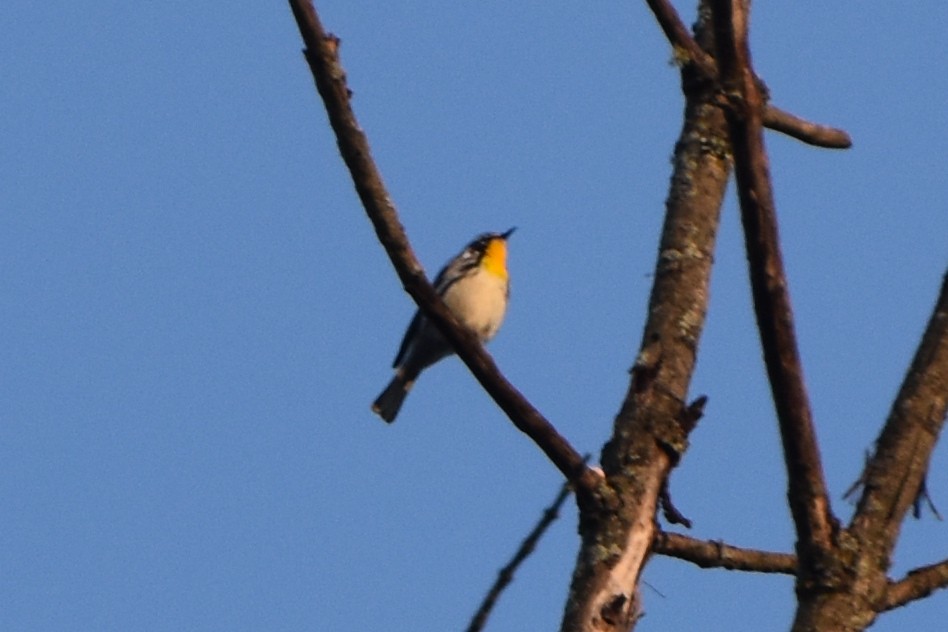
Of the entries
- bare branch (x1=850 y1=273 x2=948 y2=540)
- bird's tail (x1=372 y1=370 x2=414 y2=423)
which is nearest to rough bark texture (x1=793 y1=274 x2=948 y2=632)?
bare branch (x1=850 y1=273 x2=948 y2=540)

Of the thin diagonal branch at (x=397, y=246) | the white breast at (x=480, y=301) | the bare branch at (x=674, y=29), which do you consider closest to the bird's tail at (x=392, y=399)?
the white breast at (x=480, y=301)

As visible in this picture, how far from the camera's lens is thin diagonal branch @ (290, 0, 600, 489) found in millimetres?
2988

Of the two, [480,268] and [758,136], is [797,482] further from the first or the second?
[480,268]

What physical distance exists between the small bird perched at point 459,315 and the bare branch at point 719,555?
5.58 m

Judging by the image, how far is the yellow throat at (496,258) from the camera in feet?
32.2

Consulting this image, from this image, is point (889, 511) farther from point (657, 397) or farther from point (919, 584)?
point (657, 397)

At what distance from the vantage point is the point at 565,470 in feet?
10.3

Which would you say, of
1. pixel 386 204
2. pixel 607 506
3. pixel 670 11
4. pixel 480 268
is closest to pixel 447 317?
pixel 386 204

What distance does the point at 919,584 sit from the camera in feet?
9.42

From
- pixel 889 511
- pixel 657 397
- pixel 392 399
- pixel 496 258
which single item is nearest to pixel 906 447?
pixel 889 511

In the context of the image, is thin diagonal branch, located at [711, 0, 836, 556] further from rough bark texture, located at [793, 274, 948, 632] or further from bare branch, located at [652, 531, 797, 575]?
bare branch, located at [652, 531, 797, 575]

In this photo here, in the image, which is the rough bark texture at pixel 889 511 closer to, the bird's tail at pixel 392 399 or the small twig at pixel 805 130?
the small twig at pixel 805 130

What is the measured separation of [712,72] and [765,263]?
1.36 m

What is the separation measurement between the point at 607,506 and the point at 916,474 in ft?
2.21
